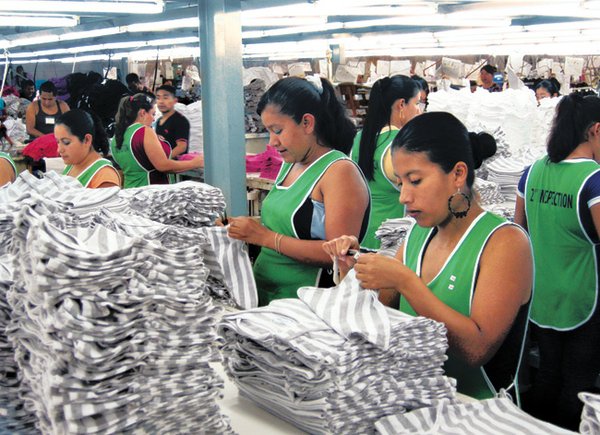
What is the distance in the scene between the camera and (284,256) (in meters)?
2.67

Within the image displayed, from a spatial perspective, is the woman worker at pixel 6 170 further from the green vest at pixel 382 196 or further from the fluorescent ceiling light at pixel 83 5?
the green vest at pixel 382 196

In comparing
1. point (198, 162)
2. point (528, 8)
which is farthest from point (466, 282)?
point (528, 8)

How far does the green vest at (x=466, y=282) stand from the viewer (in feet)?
6.47

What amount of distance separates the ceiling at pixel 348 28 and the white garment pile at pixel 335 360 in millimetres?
4145

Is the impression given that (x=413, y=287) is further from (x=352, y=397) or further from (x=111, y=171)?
(x=111, y=171)

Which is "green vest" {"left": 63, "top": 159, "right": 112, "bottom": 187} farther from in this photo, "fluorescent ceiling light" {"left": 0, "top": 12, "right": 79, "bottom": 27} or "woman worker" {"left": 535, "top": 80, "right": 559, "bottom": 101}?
"woman worker" {"left": 535, "top": 80, "right": 559, "bottom": 101}

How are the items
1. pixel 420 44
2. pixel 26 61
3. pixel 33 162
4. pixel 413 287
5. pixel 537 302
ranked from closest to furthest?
pixel 413 287, pixel 537 302, pixel 33 162, pixel 420 44, pixel 26 61

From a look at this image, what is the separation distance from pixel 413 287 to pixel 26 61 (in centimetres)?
2119

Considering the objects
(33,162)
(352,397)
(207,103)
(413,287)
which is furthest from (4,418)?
(33,162)

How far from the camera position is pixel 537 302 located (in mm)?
3340

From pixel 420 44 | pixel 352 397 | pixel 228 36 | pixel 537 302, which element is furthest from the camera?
pixel 420 44

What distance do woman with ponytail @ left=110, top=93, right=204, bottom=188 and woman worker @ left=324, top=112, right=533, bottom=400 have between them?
3.17m

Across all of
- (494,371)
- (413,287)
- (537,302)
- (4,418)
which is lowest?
(537,302)

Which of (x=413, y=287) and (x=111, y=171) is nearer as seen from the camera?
(x=413, y=287)
